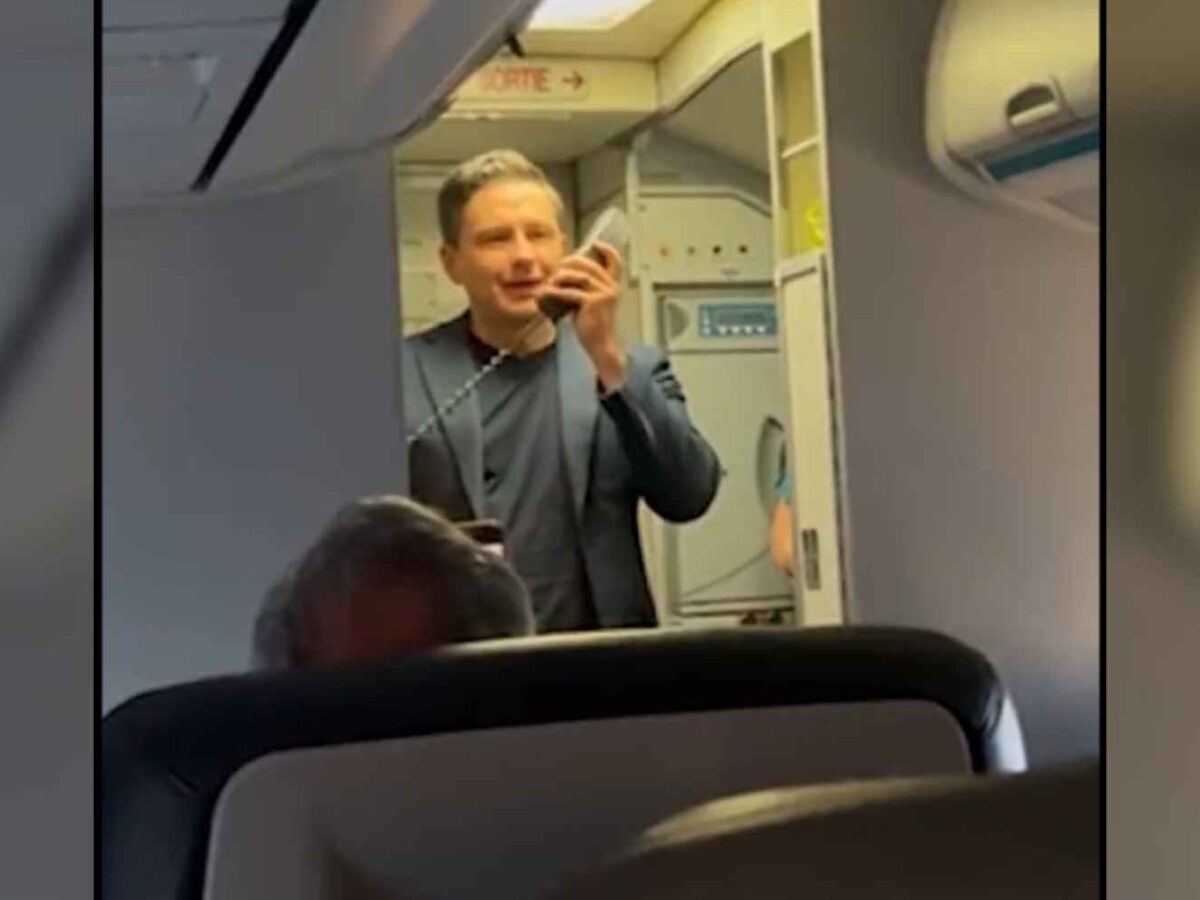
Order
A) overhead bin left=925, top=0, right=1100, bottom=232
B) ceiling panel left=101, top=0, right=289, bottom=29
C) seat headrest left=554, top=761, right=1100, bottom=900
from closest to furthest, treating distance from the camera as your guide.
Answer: ceiling panel left=101, top=0, right=289, bottom=29
seat headrest left=554, top=761, right=1100, bottom=900
overhead bin left=925, top=0, right=1100, bottom=232

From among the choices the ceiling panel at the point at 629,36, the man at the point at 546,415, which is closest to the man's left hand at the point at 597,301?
the man at the point at 546,415

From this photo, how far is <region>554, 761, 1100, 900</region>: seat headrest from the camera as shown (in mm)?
797

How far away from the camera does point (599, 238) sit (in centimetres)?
84

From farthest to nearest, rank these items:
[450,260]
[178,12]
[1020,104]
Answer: [1020,104] < [450,260] < [178,12]

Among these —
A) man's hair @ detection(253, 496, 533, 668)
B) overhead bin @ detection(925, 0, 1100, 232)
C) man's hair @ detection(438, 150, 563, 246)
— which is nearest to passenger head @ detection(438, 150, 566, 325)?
man's hair @ detection(438, 150, 563, 246)

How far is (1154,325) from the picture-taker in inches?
36.5

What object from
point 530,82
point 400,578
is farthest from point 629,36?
point 400,578

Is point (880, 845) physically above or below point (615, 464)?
below

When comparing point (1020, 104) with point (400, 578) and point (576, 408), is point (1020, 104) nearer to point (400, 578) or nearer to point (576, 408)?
point (576, 408)

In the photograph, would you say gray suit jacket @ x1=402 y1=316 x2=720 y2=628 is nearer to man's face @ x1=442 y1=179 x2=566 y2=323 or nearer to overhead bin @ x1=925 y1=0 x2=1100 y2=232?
Answer: man's face @ x1=442 y1=179 x2=566 y2=323

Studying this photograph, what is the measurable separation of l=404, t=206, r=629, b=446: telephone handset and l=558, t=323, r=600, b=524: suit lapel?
0.01 meters

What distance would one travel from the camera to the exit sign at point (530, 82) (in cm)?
82

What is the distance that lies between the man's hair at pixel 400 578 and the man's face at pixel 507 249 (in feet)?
0.39

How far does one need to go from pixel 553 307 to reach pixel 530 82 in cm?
12
